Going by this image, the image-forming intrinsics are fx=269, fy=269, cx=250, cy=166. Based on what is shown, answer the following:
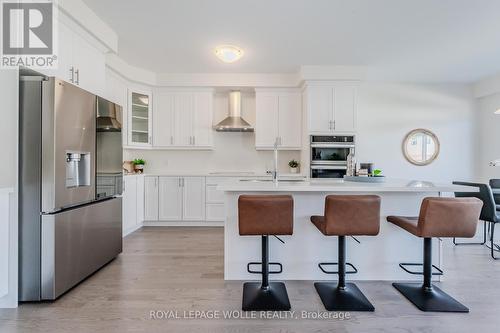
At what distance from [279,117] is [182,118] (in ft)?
6.04

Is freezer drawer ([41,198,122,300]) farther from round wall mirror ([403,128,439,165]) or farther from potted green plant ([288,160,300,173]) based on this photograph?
round wall mirror ([403,128,439,165])

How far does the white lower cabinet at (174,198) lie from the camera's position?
480 cm

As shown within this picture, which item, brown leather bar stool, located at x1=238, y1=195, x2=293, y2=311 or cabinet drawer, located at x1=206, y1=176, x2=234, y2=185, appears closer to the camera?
brown leather bar stool, located at x1=238, y1=195, x2=293, y2=311

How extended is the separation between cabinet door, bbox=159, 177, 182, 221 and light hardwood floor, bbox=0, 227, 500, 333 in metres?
1.55

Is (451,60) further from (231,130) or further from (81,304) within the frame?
(81,304)

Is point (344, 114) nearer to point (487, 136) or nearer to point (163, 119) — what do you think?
point (487, 136)

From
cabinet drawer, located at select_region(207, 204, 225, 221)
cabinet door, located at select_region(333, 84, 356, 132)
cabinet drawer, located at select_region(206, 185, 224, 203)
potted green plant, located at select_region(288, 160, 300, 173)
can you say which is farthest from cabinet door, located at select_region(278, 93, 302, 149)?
cabinet drawer, located at select_region(207, 204, 225, 221)

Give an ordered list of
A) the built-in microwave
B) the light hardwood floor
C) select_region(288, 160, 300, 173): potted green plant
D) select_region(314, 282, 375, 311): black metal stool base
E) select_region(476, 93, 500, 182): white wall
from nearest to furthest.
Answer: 1. the light hardwood floor
2. select_region(314, 282, 375, 311): black metal stool base
3. the built-in microwave
4. select_region(476, 93, 500, 182): white wall
5. select_region(288, 160, 300, 173): potted green plant

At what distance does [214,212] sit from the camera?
484 centimetres

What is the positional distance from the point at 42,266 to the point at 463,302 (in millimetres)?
3498

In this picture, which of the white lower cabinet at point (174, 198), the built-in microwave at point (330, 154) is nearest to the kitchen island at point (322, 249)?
the built-in microwave at point (330, 154)

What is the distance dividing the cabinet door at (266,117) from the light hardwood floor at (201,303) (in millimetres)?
2544

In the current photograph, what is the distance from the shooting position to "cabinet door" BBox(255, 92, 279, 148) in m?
5.09

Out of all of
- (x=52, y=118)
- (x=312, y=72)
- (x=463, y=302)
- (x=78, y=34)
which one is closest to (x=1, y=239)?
A: (x=52, y=118)
